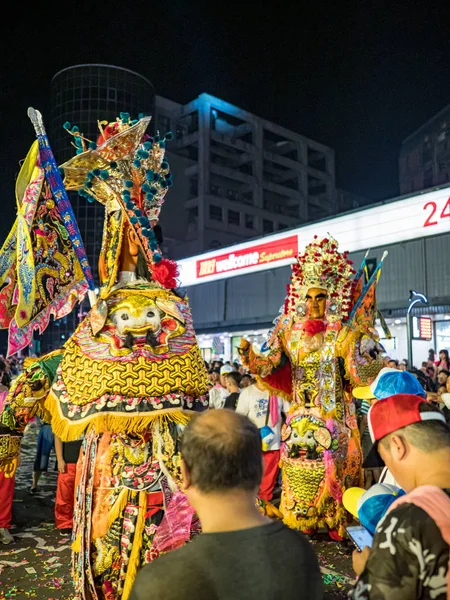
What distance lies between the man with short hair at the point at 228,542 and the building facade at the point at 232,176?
40.3m

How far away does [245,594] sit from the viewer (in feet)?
4.30

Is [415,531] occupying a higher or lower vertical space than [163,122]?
lower

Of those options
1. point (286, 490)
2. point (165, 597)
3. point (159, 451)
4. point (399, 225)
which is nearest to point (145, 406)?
point (159, 451)

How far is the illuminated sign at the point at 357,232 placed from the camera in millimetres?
14969

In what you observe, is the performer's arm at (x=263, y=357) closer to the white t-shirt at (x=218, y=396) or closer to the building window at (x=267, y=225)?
the white t-shirt at (x=218, y=396)

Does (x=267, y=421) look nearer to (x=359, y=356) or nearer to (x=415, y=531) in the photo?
(x=359, y=356)

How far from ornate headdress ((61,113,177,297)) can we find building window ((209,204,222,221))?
131ft

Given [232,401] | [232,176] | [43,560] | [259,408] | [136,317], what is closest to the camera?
[136,317]

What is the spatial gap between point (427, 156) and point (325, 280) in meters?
38.4

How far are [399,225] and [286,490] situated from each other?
39.3ft

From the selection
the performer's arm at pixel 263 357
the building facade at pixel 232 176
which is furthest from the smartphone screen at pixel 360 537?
the building facade at pixel 232 176

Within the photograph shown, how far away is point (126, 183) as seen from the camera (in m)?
3.39

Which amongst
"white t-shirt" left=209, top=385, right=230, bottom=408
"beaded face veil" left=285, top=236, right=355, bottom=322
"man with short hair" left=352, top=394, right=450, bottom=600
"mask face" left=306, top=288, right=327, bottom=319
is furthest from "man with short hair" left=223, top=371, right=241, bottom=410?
"man with short hair" left=352, top=394, right=450, bottom=600

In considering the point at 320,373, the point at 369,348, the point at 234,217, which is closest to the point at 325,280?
the point at 369,348
